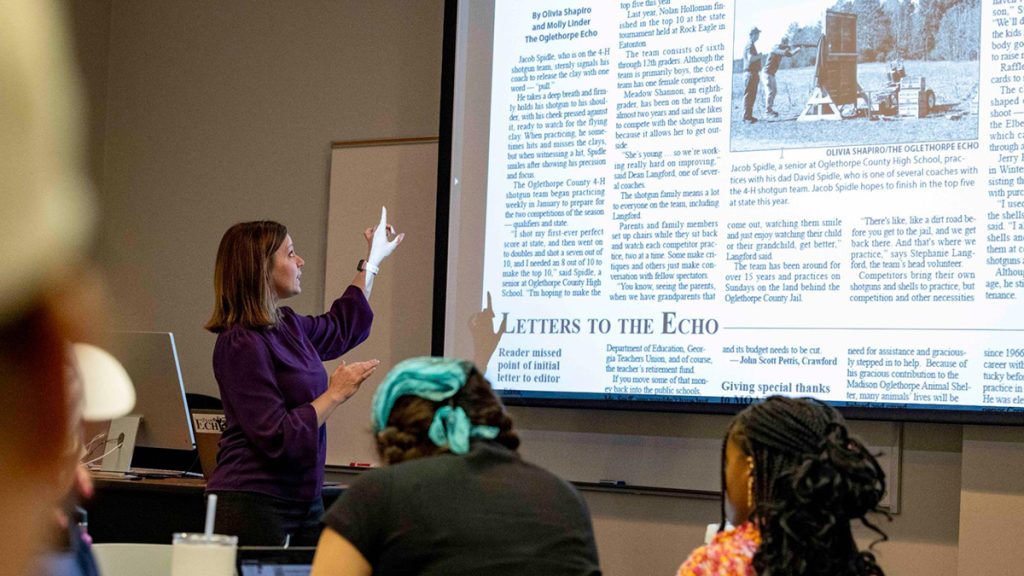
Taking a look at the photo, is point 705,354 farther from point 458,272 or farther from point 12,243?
point 12,243

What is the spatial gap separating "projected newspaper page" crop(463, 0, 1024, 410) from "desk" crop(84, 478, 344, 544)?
40.4 inches

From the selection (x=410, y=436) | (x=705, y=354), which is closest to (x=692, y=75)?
(x=705, y=354)

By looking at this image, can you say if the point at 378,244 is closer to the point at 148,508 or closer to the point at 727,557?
the point at 148,508

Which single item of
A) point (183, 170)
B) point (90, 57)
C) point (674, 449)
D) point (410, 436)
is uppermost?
point (90, 57)

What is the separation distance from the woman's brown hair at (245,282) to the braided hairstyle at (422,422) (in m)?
1.10

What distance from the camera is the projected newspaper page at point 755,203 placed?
3029 mm

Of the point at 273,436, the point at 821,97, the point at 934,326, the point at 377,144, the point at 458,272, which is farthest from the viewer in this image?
the point at 377,144

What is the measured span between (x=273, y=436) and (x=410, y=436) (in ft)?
3.35

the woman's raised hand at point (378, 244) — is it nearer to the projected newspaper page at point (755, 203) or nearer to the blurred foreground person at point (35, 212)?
the projected newspaper page at point (755, 203)

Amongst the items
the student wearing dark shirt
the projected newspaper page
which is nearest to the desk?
the projected newspaper page

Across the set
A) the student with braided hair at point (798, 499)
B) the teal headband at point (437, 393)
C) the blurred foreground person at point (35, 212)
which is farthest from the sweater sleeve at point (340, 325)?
the blurred foreground person at point (35, 212)

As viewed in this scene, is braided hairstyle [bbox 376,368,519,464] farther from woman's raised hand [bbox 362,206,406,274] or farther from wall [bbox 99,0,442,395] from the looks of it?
wall [bbox 99,0,442,395]

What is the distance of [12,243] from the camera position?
7.8 inches

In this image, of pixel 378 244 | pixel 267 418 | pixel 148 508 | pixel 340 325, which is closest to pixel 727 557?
pixel 267 418
